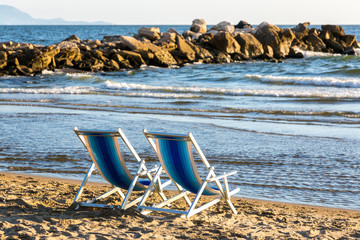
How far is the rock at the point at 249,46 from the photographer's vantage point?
32.5m

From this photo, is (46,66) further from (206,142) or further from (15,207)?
(15,207)

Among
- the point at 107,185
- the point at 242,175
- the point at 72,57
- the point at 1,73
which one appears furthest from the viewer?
the point at 72,57

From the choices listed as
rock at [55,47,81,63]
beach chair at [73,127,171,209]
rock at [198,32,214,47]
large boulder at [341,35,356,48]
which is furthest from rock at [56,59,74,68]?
beach chair at [73,127,171,209]

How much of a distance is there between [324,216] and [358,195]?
103 centimetres

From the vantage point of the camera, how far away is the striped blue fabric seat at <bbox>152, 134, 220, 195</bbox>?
4.19 m

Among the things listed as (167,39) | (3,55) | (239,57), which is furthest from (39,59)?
(239,57)

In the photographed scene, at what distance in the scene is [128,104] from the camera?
47.8 feet

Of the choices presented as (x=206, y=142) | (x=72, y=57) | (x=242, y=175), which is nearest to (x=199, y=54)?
(x=72, y=57)

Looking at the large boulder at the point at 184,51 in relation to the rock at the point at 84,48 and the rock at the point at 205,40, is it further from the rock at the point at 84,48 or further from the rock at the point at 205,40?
the rock at the point at 84,48

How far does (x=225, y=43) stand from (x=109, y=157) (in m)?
28.2

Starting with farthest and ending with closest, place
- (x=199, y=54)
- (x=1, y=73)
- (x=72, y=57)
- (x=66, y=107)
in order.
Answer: (x=199, y=54) < (x=72, y=57) < (x=1, y=73) < (x=66, y=107)

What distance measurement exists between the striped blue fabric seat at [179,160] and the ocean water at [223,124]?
1.42m

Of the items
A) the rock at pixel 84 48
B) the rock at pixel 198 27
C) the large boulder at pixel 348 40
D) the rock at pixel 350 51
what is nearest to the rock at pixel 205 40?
the rock at pixel 198 27

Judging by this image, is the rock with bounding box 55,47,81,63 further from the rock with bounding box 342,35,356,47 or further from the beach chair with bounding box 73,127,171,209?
the beach chair with bounding box 73,127,171,209
